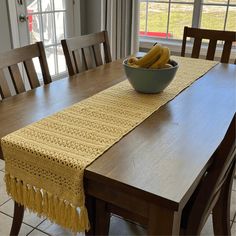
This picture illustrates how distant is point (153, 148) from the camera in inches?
40.7

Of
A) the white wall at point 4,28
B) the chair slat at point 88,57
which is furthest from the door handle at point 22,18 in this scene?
the chair slat at point 88,57

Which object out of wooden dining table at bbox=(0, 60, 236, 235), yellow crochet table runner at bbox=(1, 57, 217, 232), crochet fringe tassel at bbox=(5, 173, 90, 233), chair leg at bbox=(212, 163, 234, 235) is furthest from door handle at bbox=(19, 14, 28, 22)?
chair leg at bbox=(212, 163, 234, 235)

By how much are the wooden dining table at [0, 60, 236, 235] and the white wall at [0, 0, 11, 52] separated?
1147mm

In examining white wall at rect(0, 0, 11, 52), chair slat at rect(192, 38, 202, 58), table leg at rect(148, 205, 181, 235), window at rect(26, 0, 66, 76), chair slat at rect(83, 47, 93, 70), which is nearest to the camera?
table leg at rect(148, 205, 181, 235)

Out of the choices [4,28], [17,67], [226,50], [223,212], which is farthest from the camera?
[4,28]

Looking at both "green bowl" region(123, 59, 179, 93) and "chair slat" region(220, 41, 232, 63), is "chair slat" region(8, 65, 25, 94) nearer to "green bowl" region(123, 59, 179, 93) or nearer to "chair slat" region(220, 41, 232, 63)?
"green bowl" region(123, 59, 179, 93)

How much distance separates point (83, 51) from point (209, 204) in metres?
1.26

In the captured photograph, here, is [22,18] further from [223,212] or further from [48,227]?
[223,212]

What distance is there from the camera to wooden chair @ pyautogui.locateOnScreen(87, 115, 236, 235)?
3.22 feet

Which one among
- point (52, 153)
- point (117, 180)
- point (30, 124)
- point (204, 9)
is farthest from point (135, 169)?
point (204, 9)

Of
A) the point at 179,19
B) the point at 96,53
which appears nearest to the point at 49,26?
the point at 96,53

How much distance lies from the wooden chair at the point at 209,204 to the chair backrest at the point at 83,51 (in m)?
0.99

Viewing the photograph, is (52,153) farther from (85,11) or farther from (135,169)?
(85,11)

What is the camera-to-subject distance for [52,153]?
0.98 metres
